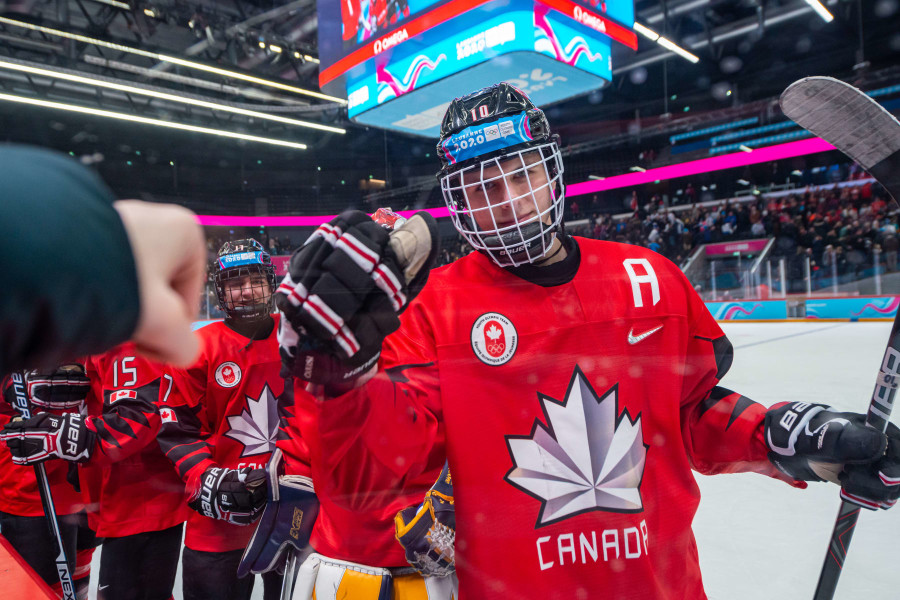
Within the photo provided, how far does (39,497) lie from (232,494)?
93cm

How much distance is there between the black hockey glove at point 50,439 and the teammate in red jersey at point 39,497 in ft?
0.49

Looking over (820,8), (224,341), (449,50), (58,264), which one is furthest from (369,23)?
(820,8)

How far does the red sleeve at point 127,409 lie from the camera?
4.50ft

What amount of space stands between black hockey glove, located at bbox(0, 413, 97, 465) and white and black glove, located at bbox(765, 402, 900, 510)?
1.66m

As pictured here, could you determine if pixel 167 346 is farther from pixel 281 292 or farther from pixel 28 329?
pixel 281 292

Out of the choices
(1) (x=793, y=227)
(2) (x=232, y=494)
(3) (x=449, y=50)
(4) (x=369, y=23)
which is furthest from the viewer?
(1) (x=793, y=227)

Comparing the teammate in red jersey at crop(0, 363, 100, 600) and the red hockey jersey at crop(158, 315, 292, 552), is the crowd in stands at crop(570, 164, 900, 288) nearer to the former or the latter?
the red hockey jersey at crop(158, 315, 292, 552)

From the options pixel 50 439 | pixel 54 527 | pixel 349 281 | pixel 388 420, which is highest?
pixel 349 281

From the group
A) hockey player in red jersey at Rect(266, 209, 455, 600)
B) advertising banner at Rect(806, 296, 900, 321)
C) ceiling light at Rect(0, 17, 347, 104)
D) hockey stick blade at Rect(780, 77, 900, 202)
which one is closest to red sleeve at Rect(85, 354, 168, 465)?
hockey player in red jersey at Rect(266, 209, 455, 600)

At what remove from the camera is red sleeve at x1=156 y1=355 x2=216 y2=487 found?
4.45 feet

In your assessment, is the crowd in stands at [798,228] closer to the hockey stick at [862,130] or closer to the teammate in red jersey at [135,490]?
the hockey stick at [862,130]

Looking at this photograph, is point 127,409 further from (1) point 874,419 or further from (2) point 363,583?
(1) point 874,419

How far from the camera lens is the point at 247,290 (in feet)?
4.44

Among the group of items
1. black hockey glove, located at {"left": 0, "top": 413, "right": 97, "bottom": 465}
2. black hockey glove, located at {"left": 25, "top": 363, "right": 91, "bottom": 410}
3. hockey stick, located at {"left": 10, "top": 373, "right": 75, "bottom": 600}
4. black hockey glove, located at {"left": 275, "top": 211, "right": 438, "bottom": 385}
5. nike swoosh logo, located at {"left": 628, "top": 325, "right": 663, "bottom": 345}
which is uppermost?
black hockey glove, located at {"left": 275, "top": 211, "right": 438, "bottom": 385}
